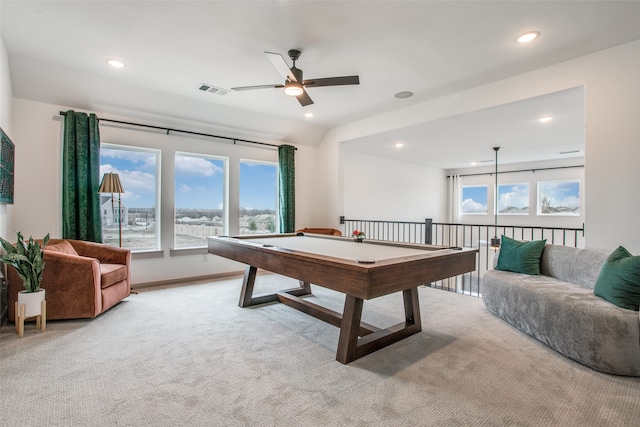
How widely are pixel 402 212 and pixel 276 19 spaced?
6305 millimetres

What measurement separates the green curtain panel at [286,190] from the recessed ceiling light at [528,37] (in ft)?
12.6

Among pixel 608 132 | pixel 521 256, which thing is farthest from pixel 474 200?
pixel 608 132

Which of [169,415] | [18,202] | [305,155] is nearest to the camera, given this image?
[169,415]

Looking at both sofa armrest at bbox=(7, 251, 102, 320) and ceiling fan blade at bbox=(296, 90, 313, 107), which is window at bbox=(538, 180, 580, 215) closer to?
A: ceiling fan blade at bbox=(296, 90, 313, 107)

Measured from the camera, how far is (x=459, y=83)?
12.4 feet

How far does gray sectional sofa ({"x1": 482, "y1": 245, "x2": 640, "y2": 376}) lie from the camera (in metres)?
2.11

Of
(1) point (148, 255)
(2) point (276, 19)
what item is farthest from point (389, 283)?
(1) point (148, 255)

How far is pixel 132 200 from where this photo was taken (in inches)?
178

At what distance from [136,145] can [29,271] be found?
2.23 metres

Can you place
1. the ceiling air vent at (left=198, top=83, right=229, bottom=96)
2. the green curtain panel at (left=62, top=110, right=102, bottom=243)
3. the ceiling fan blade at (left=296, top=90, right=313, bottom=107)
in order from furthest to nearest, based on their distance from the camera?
1. the ceiling air vent at (left=198, top=83, right=229, bottom=96)
2. the green curtain panel at (left=62, top=110, right=102, bottom=243)
3. the ceiling fan blade at (left=296, top=90, right=313, bottom=107)

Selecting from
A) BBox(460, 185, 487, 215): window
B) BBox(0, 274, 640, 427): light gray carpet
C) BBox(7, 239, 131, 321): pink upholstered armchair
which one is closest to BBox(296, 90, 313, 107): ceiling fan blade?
BBox(0, 274, 640, 427): light gray carpet

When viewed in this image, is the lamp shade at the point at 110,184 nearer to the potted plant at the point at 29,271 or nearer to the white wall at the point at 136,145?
the white wall at the point at 136,145

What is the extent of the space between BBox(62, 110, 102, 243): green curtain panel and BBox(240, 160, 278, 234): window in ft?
7.06

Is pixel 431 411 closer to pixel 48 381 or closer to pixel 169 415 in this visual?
pixel 169 415
